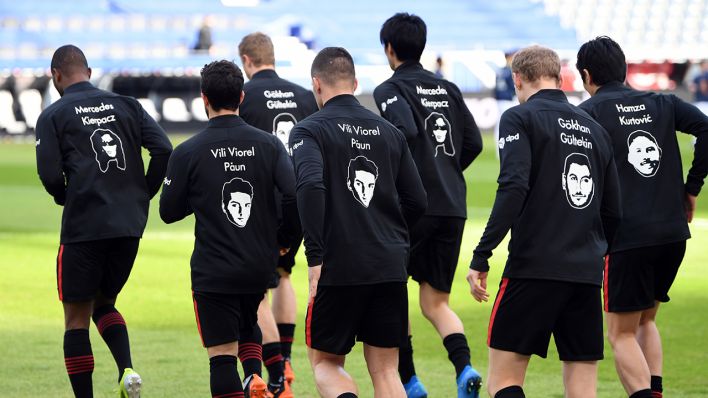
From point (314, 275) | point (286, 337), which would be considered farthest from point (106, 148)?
point (286, 337)

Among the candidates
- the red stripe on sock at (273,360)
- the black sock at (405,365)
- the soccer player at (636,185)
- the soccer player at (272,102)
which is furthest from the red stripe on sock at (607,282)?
the soccer player at (272,102)

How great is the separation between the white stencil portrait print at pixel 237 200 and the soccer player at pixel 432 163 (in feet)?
4.99

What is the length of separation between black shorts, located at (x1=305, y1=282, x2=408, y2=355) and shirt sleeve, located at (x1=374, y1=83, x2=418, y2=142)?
1.56 m

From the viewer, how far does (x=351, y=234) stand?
5961 millimetres

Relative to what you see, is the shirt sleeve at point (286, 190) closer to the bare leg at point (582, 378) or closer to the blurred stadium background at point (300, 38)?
the bare leg at point (582, 378)

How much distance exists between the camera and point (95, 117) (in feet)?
23.5

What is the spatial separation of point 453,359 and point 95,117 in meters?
2.60

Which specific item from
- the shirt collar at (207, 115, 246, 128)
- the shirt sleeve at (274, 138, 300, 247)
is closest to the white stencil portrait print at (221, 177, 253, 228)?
the shirt sleeve at (274, 138, 300, 247)

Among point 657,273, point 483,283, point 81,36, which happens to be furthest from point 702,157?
point 81,36

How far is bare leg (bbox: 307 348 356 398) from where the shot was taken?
605 centimetres

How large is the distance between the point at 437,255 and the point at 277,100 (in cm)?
156

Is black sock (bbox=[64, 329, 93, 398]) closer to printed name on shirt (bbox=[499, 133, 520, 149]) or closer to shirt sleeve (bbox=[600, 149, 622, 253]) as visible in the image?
printed name on shirt (bbox=[499, 133, 520, 149])

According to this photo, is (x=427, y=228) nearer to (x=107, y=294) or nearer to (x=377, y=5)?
(x=107, y=294)

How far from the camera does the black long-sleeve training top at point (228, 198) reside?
6.25 meters
